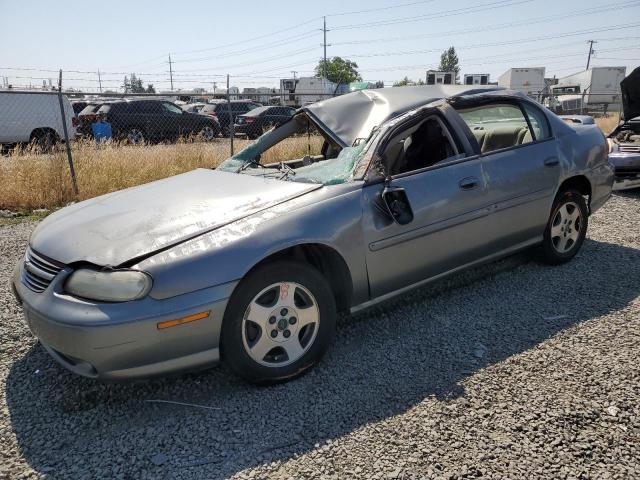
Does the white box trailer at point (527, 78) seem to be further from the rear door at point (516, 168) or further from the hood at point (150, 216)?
the hood at point (150, 216)

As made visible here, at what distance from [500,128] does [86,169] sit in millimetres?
6409

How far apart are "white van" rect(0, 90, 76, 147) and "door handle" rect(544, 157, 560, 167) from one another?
44.5 feet

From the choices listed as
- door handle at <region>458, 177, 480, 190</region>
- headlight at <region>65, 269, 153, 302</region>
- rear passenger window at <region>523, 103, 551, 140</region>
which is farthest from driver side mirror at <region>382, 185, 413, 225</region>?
rear passenger window at <region>523, 103, 551, 140</region>

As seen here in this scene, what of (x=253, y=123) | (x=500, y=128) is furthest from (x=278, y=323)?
(x=253, y=123)

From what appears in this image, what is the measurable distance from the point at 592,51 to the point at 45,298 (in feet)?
331

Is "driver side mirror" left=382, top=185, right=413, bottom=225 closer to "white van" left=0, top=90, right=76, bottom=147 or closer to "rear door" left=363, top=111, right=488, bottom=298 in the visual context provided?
"rear door" left=363, top=111, right=488, bottom=298

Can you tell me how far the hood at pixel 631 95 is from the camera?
7957 millimetres

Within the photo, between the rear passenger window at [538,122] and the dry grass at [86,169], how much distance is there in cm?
336

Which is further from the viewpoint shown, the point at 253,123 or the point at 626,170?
the point at 253,123

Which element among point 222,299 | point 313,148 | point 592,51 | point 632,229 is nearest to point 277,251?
point 222,299

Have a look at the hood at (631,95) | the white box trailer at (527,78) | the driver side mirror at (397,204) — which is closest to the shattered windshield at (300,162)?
the driver side mirror at (397,204)

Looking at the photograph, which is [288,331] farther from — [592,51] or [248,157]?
[592,51]

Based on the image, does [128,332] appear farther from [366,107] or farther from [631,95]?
[631,95]

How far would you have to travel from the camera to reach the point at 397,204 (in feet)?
10.1
